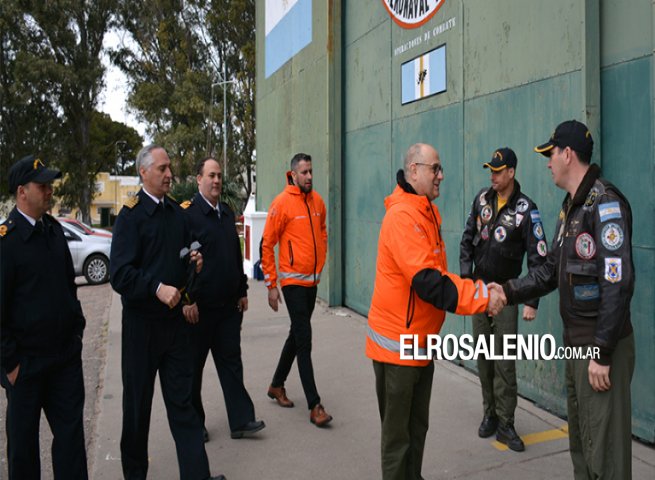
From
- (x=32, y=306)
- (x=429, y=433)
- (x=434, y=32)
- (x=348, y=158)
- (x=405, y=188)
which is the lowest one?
(x=429, y=433)

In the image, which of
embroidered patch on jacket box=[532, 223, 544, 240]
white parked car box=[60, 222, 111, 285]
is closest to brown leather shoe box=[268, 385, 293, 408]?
embroidered patch on jacket box=[532, 223, 544, 240]

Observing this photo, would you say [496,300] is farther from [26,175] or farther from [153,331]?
[26,175]

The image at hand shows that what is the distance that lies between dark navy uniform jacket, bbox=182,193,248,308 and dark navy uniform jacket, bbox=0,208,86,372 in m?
1.14

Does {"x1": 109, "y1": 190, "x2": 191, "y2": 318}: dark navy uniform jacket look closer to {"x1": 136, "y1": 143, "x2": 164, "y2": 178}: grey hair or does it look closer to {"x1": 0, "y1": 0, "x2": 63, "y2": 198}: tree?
{"x1": 136, "y1": 143, "x2": 164, "y2": 178}: grey hair

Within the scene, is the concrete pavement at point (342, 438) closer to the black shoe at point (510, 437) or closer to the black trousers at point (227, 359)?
the black shoe at point (510, 437)

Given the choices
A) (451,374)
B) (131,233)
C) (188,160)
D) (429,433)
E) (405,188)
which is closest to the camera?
(405,188)

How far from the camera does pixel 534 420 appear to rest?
15.3 ft

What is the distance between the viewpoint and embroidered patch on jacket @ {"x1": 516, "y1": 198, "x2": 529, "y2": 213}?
13.6 ft

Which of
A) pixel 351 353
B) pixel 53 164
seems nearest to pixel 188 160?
pixel 53 164

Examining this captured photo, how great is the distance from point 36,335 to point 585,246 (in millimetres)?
2774

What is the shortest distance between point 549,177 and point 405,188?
2.21m

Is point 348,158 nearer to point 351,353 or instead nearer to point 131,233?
point 351,353

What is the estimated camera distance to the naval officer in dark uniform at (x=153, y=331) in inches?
136

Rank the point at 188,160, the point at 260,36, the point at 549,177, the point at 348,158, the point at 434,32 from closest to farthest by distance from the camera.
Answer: the point at 549,177 < the point at 434,32 < the point at 348,158 < the point at 260,36 < the point at 188,160
